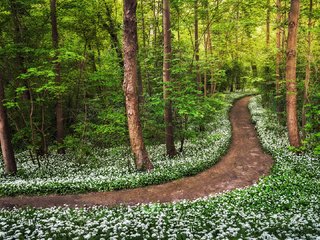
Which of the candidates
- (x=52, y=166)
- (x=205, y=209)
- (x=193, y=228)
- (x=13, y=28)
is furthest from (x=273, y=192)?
(x=13, y=28)

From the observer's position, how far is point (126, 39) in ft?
42.7

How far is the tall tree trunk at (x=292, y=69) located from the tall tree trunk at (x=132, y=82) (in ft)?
29.3

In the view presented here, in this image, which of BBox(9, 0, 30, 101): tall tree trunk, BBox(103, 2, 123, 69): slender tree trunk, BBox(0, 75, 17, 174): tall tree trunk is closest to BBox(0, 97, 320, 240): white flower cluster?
BBox(0, 75, 17, 174): tall tree trunk

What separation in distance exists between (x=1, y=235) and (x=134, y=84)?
8.81 meters

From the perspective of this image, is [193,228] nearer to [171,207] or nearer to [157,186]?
[171,207]

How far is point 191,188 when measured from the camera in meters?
12.6

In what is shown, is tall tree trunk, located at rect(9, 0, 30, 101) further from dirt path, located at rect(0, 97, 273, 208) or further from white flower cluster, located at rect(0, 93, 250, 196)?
dirt path, located at rect(0, 97, 273, 208)

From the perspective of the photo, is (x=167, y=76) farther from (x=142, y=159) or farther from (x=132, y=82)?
(x=142, y=159)

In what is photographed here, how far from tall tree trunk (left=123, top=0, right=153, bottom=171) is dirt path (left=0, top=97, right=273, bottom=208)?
7.38ft

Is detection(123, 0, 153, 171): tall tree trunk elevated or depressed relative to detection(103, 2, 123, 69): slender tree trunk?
depressed

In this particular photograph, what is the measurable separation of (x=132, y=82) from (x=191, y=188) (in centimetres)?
608

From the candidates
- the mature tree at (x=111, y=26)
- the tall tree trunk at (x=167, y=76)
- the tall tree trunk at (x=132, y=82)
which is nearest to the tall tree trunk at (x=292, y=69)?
the tall tree trunk at (x=167, y=76)

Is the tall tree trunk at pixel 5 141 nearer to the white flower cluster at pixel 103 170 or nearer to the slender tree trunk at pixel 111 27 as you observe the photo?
the white flower cluster at pixel 103 170

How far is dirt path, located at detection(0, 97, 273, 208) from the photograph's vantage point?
11.4 meters
